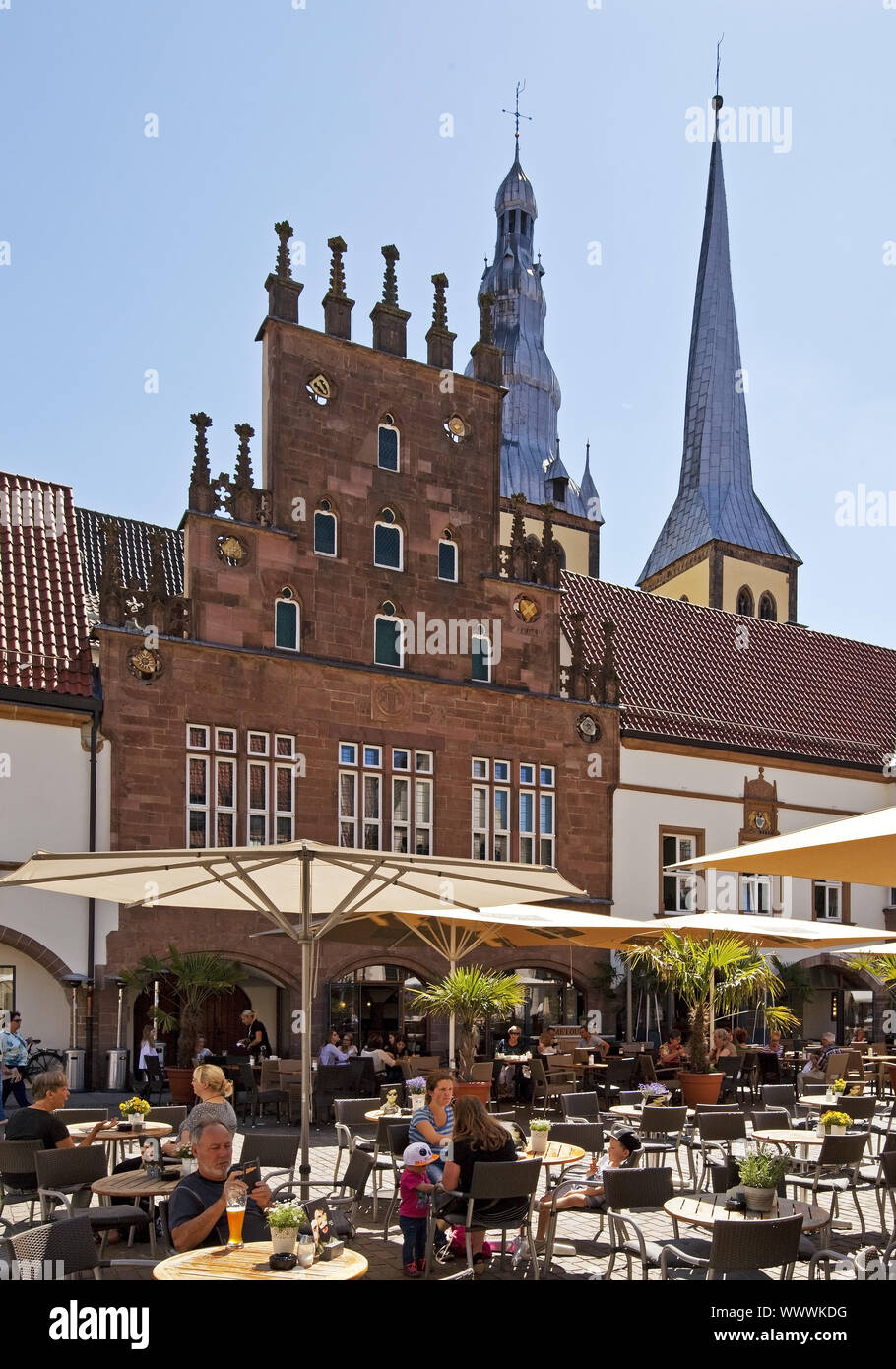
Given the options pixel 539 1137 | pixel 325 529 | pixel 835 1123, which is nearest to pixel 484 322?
pixel 325 529

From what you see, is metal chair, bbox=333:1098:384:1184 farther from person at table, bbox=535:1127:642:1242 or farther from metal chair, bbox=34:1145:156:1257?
metal chair, bbox=34:1145:156:1257

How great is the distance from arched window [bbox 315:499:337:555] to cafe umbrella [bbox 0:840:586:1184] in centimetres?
1323

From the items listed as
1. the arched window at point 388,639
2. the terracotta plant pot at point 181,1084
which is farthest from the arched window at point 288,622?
the terracotta plant pot at point 181,1084

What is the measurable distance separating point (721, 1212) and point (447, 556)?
67.3 ft

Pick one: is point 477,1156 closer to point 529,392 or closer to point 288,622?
point 288,622

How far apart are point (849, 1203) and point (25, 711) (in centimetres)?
1517

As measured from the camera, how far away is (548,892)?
11.0 m

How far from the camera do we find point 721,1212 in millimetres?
7375

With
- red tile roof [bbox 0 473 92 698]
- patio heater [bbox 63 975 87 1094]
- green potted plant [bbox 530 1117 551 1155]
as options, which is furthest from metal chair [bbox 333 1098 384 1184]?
red tile roof [bbox 0 473 92 698]

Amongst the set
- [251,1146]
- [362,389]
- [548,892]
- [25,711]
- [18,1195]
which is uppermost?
[362,389]

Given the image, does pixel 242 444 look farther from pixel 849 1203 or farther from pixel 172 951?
pixel 849 1203

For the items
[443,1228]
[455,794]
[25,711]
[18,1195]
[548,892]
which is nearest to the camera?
[443,1228]

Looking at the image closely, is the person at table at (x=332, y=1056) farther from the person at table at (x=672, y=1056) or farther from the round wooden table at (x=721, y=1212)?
the round wooden table at (x=721, y=1212)
